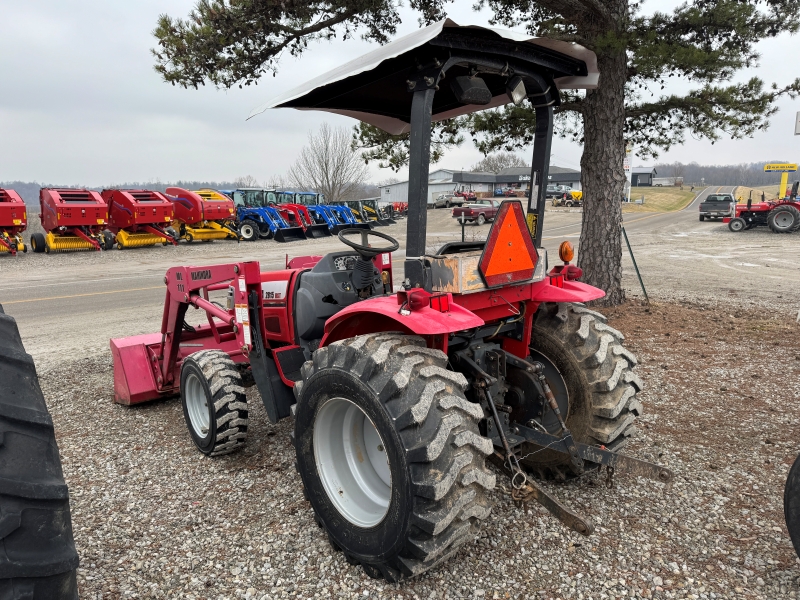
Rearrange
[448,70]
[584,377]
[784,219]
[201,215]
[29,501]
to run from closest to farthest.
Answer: [29,501], [448,70], [584,377], [201,215], [784,219]

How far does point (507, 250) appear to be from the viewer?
286 cm

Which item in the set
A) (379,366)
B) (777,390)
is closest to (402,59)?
(379,366)

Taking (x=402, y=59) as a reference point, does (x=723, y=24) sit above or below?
above

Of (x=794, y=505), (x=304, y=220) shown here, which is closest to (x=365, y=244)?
(x=794, y=505)

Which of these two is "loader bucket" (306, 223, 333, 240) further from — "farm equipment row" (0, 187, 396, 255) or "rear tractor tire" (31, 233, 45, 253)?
"rear tractor tire" (31, 233, 45, 253)

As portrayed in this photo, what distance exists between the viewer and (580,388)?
320cm

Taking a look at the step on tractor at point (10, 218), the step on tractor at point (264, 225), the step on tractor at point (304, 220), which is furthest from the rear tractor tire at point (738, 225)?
the step on tractor at point (10, 218)

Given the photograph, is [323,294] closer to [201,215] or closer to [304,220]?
[201,215]

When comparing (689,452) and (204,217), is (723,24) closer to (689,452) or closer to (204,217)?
(689,452)

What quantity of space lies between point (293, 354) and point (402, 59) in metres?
2.22

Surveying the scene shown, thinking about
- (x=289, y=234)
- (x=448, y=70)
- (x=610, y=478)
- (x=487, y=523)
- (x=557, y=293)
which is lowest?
(x=487, y=523)

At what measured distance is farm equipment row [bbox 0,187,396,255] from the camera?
16.8m

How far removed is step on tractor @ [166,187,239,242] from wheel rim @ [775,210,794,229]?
23.2 m

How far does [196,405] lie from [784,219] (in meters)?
26.8
